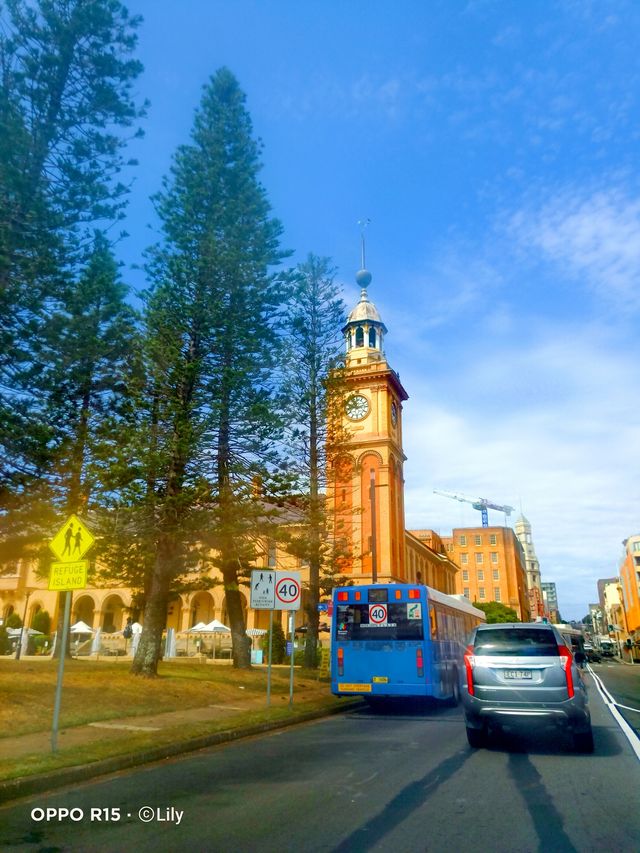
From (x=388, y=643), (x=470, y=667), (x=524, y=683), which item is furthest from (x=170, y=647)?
(x=524, y=683)

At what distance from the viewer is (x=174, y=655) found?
31.1 metres

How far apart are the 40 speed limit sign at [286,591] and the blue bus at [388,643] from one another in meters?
2.31

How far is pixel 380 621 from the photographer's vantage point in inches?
591

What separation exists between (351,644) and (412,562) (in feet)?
153

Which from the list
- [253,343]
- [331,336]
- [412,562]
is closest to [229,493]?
[253,343]

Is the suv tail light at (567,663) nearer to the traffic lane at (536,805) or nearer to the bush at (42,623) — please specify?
the traffic lane at (536,805)

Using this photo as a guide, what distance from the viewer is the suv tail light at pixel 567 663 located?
8242 millimetres

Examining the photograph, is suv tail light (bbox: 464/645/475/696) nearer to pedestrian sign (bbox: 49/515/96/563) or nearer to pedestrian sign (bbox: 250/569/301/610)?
pedestrian sign (bbox: 250/569/301/610)

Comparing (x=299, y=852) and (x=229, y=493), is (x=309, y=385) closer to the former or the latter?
(x=229, y=493)

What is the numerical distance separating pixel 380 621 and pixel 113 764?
28.4 ft

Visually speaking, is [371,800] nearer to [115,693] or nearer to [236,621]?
[115,693]

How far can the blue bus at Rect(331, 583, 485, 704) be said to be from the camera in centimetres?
1431

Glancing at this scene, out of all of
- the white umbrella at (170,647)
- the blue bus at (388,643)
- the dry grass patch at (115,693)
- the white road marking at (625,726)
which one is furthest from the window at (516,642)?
the white umbrella at (170,647)

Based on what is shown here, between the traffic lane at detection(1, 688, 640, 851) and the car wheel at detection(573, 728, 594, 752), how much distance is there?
0.52 ft
